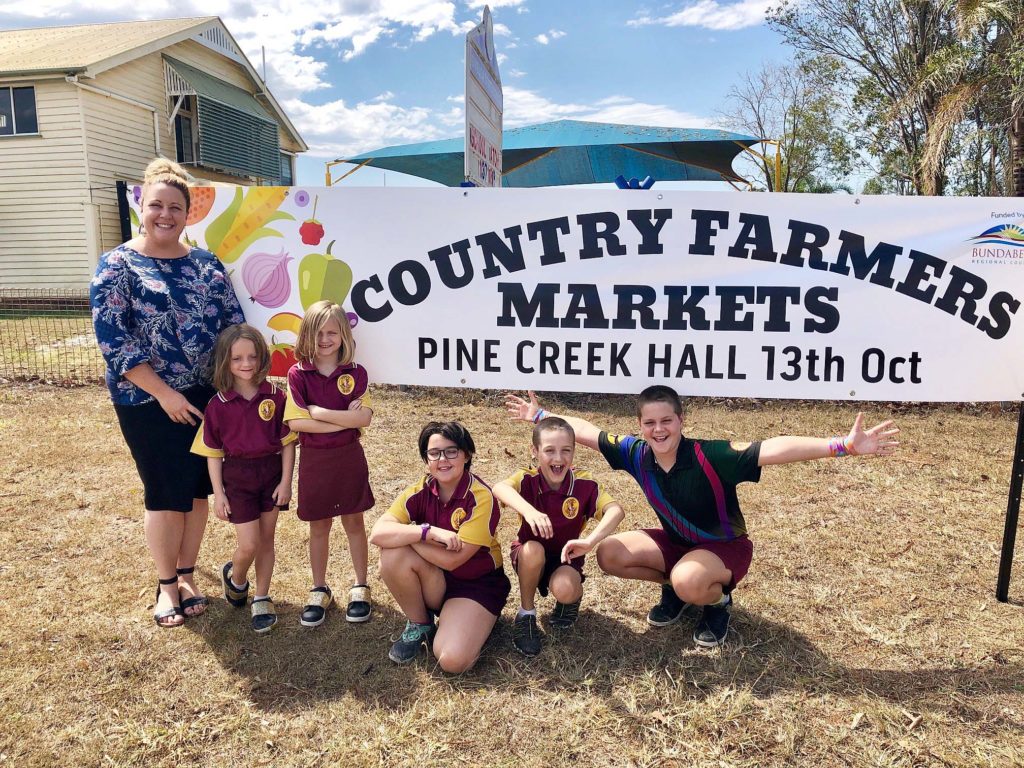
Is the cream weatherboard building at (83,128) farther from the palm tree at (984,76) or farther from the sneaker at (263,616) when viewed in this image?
the palm tree at (984,76)

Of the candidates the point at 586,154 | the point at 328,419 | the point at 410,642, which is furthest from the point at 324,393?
the point at 586,154

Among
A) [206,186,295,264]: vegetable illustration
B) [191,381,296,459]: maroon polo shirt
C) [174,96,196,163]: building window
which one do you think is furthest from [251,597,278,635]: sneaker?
[174,96,196,163]: building window

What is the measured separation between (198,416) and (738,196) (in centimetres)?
260

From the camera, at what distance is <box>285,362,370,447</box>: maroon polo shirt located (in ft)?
10.2

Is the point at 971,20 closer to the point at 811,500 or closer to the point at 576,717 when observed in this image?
the point at 811,500

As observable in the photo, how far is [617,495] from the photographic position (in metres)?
5.03

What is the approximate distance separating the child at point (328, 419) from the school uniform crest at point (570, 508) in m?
0.91

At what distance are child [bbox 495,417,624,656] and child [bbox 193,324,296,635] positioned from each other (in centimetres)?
102

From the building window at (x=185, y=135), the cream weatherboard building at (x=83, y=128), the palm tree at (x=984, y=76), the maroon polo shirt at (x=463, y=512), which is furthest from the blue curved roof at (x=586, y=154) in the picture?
the maroon polo shirt at (x=463, y=512)

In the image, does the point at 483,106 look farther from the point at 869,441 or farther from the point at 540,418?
the point at 869,441

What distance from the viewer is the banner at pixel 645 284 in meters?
3.23

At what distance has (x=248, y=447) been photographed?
3.11 m

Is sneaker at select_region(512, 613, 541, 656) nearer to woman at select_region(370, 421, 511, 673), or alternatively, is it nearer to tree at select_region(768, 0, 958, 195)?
woman at select_region(370, 421, 511, 673)

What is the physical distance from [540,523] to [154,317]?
1.83 m
